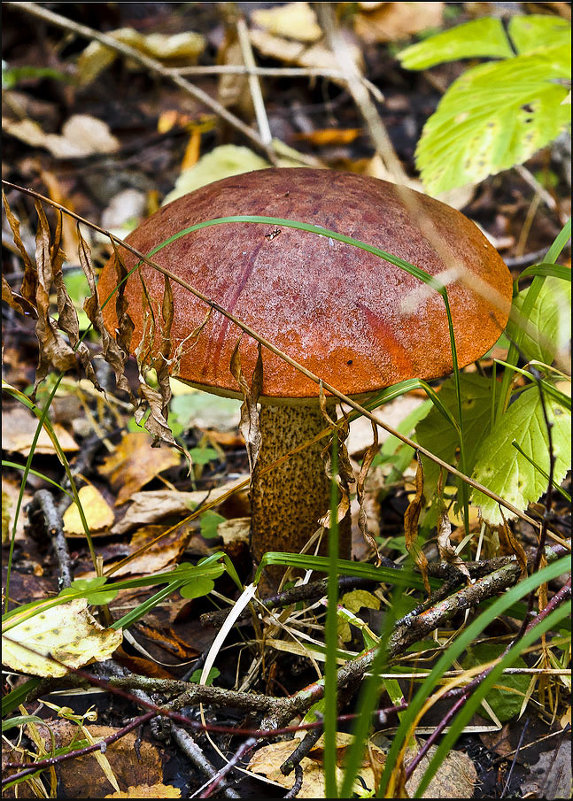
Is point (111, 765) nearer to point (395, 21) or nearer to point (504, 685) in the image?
point (504, 685)

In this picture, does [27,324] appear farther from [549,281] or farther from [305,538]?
[549,281]

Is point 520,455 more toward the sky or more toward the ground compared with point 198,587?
more toward the sky

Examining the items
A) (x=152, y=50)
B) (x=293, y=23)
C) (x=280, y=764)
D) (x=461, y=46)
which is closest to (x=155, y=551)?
(x=280, y=764)

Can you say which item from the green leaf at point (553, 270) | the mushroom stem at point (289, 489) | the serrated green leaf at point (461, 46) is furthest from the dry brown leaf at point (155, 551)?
the serrated green leaf at point (461, 46)

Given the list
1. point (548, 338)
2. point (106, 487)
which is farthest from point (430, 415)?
point (106, 487)

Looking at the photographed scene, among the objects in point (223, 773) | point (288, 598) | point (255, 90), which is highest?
point (255, 90)

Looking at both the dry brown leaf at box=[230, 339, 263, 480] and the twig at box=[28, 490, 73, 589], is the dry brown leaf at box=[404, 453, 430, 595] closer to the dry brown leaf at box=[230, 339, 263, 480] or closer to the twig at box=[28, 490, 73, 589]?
the dry brown leaf at box=[230, 339, 263, 480]

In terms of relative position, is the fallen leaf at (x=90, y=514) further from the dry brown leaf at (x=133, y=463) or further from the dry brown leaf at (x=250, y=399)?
the dry brown leaf at (x=250, y=399)
